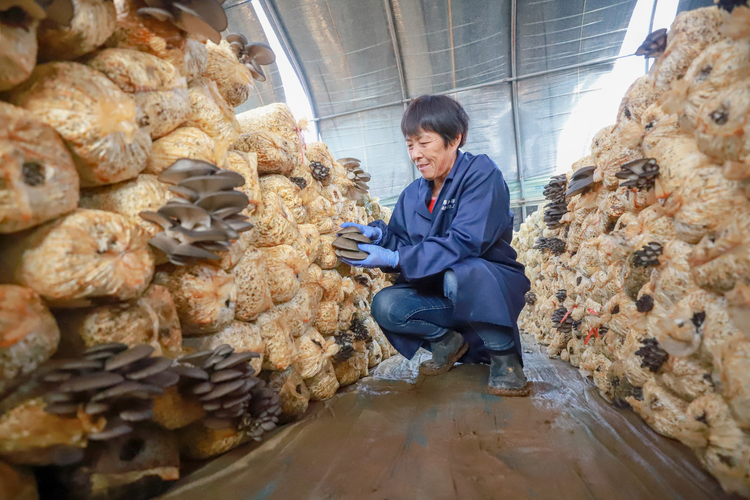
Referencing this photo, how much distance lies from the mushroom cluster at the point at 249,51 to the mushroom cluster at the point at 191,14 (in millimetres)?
612

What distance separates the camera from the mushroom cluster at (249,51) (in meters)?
1.97

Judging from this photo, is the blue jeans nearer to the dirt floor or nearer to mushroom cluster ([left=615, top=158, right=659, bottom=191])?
the dirt floor

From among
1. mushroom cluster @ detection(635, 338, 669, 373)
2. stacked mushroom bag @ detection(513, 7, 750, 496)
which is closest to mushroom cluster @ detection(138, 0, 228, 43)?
stacked mushroom bag @ detection(513, 7, 750, 496)

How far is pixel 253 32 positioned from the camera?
5.80 meters

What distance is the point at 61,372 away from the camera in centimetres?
94

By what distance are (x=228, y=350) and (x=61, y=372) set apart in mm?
446

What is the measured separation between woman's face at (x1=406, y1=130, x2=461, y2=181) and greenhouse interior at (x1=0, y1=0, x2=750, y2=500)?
2cm

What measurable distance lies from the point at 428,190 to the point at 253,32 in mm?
4764

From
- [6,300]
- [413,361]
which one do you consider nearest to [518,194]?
[413,361]

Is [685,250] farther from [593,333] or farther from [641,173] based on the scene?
[593,333]

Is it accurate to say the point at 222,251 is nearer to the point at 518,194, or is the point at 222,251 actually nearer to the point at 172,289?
the point at 172,289

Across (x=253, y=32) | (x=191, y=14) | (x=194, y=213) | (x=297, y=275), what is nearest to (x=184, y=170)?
(x=194, y=213)

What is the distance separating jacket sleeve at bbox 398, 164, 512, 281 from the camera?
223 centimetres

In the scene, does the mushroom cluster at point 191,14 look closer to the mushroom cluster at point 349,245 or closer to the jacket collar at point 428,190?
the mushroom cluster at point 349,245
